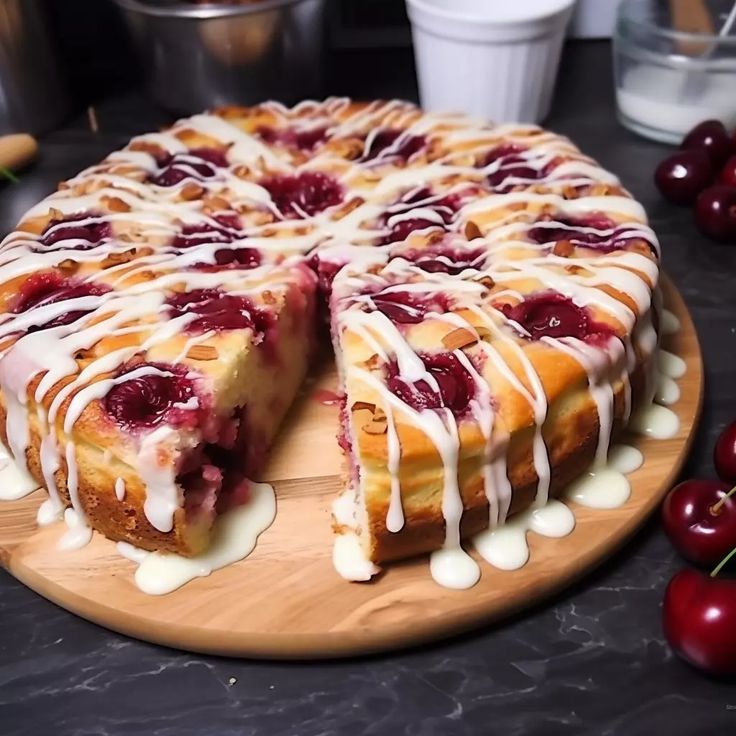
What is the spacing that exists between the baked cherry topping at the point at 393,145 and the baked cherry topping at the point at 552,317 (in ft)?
2.31

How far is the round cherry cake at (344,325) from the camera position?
1.44 m

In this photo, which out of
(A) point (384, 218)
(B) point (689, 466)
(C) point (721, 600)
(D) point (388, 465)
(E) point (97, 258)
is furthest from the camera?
(A) point (384, 218)

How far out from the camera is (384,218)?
199cm

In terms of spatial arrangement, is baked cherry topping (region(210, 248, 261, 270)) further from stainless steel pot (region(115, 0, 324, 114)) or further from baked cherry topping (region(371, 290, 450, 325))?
stainless steel pot (region(115, 0, 324, 114))

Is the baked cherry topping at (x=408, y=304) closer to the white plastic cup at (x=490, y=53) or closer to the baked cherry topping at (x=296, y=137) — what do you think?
the baked cherry topping at (x=296, y=137)

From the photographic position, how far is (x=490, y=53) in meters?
2.49

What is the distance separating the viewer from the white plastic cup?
2438 millimetres

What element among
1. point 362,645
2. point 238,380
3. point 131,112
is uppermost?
point 238,380

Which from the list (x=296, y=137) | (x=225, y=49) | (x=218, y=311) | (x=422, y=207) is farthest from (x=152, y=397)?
(x=225, y=49)

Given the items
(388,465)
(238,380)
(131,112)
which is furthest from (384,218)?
(131,112)

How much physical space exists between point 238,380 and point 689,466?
0.82 meters

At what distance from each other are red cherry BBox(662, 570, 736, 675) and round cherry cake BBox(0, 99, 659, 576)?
0.27m

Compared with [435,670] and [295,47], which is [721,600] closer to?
[435,670]

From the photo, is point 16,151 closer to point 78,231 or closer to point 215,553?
point 78,231
